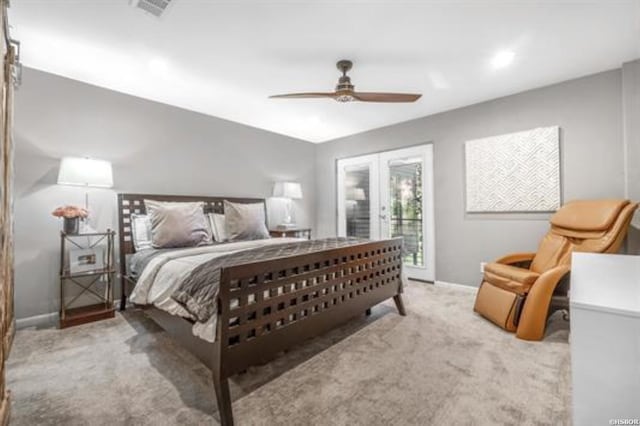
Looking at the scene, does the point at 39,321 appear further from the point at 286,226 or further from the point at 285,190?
the point at 285,190

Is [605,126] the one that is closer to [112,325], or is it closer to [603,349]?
[603,349]

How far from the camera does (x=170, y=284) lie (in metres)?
1.95

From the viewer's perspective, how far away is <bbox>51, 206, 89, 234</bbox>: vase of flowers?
2.61m

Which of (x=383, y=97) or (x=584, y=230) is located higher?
(x=383, y=97)

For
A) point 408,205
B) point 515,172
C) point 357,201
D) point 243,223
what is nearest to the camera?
point 515,172

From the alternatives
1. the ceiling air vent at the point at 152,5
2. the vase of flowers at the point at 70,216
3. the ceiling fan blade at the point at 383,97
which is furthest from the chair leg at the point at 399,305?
the vase of flowers at the point at 70,216

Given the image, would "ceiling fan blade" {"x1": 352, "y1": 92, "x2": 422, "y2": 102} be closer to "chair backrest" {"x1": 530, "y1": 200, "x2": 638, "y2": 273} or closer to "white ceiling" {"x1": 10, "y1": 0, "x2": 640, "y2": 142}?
"white ceiling" {"x1": 10, "y1": 0, "x2": 640, "y2": 142}

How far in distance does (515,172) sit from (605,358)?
10.5ft

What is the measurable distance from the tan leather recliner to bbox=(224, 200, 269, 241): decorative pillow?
2.60m

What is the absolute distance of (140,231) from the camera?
9.98 ft

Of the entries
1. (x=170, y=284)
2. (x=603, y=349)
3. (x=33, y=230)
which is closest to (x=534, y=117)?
(x=603, y=349)

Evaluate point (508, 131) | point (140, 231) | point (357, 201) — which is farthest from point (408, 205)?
point (140, 231)

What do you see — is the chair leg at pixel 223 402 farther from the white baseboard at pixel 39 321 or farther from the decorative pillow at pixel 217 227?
the white baseboard at pixel 39 321

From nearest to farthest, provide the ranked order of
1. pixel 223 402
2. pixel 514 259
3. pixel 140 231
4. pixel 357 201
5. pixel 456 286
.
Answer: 1. pixel 223 402
2. pixel 514 259
3. pixel 140 231
4. pixel 456 286
5. pixel 357 201
